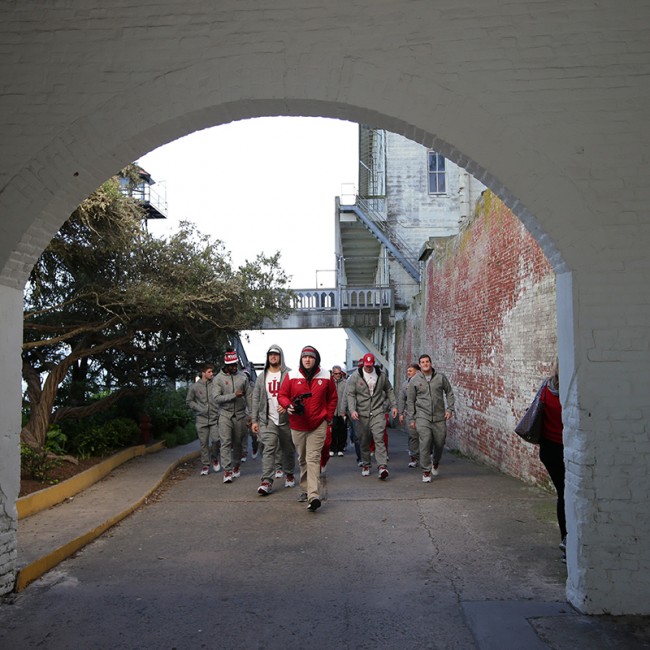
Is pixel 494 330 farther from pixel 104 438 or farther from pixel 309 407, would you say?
pixel 104 438

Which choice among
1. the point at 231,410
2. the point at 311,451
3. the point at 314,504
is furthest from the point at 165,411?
the point at 314,504

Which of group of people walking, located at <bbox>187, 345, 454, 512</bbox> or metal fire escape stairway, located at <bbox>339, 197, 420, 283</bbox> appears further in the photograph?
metal fire escape stairway, located at <bbox>339, 197, 420, 283</bbox>

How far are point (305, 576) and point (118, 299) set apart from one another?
6.36 meters

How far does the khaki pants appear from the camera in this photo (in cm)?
794

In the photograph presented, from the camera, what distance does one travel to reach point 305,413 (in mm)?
8047

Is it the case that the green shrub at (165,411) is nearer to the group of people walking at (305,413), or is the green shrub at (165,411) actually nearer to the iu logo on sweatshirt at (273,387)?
the group of people walking at (305,413)

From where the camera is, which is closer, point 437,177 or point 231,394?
point 231,394

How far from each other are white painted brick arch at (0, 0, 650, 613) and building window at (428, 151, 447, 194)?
2308cm

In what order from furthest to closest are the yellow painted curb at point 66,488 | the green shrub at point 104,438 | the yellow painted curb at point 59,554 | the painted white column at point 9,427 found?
the green shrub at point 104,438 → the yellow painted curb at point 66,488 → the yellow painted curb at point 59,554 → the painted white column at point 9,427

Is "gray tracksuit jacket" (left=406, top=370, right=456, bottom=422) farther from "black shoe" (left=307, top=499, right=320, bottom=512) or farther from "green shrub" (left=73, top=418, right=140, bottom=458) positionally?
"green shrub" (left=73, top=418, right=140, bottom=458)

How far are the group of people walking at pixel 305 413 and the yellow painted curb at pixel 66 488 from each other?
62.9 inches

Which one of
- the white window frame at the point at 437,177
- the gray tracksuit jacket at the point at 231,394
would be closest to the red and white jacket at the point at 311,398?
the gray tracksuit jacket at the point at 231,394

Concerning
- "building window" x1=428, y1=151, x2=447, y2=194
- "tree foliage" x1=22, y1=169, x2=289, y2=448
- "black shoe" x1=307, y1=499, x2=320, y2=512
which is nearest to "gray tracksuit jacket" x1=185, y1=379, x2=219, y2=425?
"tree foliage" x1=22, y1=169, x2=289, y2=448

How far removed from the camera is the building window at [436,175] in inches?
1094
